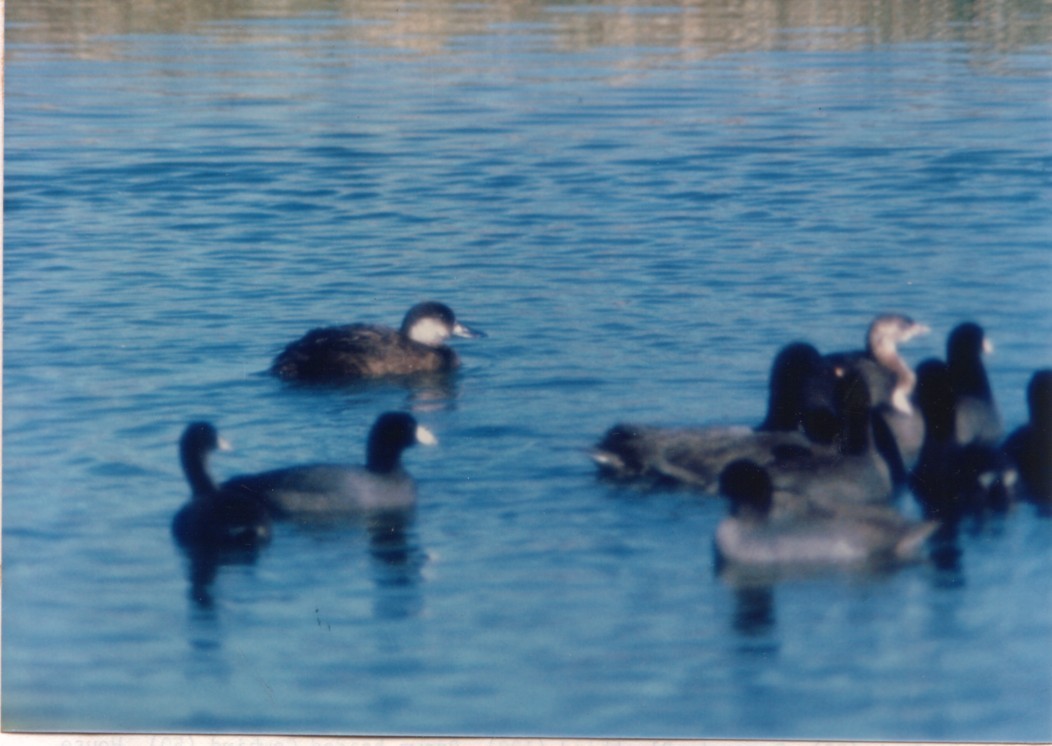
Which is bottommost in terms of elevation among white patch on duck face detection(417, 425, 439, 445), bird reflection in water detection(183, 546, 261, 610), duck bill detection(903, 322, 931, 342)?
bird reflection in water detection(183, 546, 261, 610)

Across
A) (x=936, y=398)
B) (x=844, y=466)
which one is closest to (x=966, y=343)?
(x=936, y=398)

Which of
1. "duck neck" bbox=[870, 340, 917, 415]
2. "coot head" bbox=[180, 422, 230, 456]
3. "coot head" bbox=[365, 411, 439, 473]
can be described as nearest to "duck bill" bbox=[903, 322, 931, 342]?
"duck neck" bbox=[870, 340, 917, 415]

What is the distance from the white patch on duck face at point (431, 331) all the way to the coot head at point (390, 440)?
2126mm

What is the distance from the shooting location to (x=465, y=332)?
10.3m

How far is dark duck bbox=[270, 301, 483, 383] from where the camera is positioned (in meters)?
9.63

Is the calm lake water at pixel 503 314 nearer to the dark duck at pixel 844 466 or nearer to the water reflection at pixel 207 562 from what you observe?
the water reflection at pixel 207 562

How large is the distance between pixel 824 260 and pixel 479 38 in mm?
3879

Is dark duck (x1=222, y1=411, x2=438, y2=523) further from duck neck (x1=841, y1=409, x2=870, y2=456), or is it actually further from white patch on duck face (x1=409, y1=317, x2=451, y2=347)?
white patch on duck face (x1=409, y1=317, x2=451, y2=347)

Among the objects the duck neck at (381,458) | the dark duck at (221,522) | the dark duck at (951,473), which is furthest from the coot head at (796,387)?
the dark duck at (221,522)

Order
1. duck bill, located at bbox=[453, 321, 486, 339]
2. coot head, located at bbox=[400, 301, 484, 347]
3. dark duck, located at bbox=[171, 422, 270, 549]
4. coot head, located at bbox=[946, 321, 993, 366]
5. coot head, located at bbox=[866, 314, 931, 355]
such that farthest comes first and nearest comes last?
duck bill, located at bbox=[453, 321, 486, 339] < coot head, located at bbox=[400, 301, 484, 347] < coot head, located at bbox=[866, 314, 931, 355] < coot head, located at bbox=[946, 321, 993, 366] < dark duck, located at bbox=[171, 422, 270, 549]

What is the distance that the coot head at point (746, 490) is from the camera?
7.18 meters

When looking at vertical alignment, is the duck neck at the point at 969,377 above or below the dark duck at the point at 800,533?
above

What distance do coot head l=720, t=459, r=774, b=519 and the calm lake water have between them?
0.83 ft

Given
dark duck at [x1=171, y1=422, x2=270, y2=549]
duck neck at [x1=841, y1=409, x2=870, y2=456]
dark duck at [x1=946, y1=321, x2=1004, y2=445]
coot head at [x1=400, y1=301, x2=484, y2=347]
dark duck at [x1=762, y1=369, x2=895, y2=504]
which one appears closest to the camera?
dark duck at [x1=171, y1=422, x2=270, y2=549]
